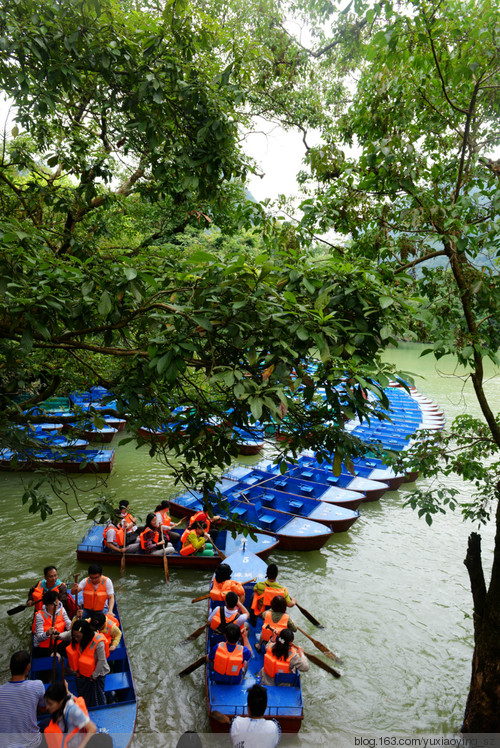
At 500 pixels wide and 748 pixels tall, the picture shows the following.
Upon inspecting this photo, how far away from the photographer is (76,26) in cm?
355

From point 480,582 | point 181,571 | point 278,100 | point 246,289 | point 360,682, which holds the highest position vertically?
point 278,100

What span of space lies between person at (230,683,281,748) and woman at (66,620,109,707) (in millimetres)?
1762

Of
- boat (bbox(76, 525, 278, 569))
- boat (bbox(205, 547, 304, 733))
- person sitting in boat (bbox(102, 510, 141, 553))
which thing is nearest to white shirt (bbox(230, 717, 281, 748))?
boat (bbox(205, 547, 304, 733))

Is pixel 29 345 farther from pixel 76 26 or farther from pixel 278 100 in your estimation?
pixel 278 100

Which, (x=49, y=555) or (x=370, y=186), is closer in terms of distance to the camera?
(x=370, y=186)

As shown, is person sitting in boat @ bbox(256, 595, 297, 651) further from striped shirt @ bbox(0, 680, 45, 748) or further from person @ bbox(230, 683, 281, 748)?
striped shirt @ bbox(0, 680, 45, 748)

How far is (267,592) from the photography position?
19.5 ft

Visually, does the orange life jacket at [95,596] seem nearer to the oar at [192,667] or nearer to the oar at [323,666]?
the oar at [192,667]

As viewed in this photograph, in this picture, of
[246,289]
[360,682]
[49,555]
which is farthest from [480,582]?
[49,555]

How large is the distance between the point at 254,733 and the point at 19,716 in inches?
75.0

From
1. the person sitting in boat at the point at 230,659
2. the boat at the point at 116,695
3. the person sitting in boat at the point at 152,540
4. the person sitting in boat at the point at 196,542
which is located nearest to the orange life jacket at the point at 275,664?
the person sitting in boat at the point at 230,659

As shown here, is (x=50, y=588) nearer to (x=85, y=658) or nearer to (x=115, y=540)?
(x=85, y=658)

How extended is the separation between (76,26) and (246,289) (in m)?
2.71

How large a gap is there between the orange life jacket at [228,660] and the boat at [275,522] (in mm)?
3029
